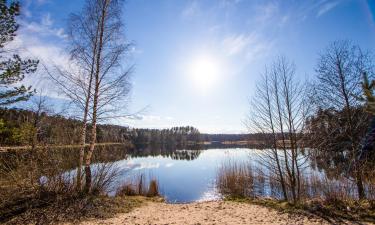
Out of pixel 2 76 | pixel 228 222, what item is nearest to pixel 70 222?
pixel 228 222

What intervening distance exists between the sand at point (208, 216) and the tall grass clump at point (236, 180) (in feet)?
12.2

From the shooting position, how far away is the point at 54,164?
24.6 feet

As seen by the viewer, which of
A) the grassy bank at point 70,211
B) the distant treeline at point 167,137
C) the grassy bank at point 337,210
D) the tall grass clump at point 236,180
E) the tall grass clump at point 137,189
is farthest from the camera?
the distant treeline at point 167,137

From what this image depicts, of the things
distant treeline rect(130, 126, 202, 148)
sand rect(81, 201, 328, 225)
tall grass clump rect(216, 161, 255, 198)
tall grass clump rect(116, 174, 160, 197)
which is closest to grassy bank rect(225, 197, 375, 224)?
sand rect(81, 201, 328, 225)

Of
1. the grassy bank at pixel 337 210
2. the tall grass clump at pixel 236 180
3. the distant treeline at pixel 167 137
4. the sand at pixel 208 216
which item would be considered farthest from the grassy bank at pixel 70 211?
the distant treeline at pixel 167 137

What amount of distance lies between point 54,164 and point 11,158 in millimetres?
1486

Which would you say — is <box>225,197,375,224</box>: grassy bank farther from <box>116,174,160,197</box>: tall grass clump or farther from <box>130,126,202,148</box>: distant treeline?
<box>130,126,202,148</box>: distant treeline

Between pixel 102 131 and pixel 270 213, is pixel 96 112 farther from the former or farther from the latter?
pixel 270 213

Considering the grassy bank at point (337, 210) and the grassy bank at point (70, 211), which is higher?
the grassy bank at point (70, 211)

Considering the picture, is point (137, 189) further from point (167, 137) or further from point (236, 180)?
point (167, 137)

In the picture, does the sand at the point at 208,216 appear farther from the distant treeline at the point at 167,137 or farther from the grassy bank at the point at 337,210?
the distant treeline at the point at 167,137

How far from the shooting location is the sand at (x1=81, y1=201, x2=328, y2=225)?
6.04 meters

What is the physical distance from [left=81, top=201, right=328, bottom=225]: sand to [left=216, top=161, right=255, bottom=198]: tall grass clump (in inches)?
147

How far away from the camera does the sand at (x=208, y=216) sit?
6035 mm
